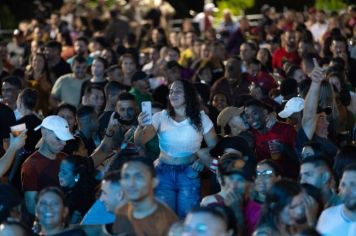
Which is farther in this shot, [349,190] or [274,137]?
[274,137]

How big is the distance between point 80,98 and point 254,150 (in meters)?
5.05

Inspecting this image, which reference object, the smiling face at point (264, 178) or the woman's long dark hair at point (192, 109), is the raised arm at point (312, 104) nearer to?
the woman's long dark hair at point (192, 109)

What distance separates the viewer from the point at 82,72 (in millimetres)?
16688

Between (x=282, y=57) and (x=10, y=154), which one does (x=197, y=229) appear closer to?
(x=10, y=154)

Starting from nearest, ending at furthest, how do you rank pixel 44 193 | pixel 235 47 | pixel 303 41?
pixel 44 193
pixel 303 41
pixel 235 47

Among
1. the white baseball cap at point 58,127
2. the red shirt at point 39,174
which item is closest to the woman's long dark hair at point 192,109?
the white baseball cap at point 58,127

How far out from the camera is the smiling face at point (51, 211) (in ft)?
28.8

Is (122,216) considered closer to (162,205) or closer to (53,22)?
(162,205)

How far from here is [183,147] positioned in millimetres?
11141

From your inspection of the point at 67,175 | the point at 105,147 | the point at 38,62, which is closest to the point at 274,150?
the point at 105,147

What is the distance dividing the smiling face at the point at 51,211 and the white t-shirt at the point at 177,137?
2.38 meters

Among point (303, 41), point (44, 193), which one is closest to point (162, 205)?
point (44, 193)

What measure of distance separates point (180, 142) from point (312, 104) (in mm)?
1383

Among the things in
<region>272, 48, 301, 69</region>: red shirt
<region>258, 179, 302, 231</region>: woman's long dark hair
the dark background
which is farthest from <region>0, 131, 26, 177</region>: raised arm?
the dark background
